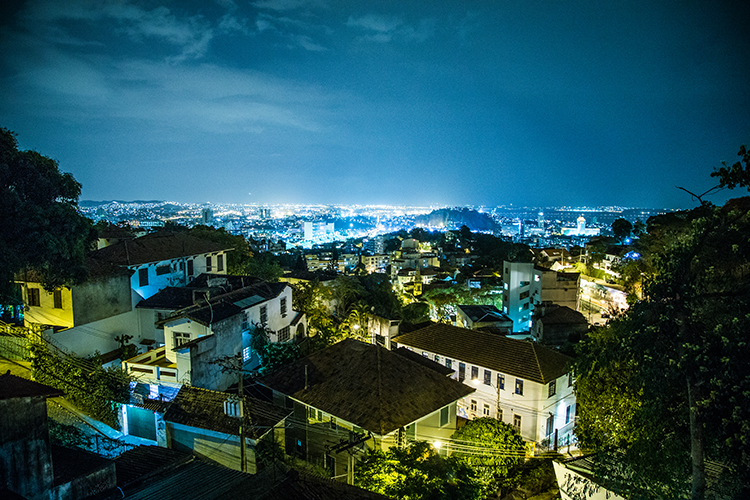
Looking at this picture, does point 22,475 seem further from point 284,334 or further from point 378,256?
point 378,256

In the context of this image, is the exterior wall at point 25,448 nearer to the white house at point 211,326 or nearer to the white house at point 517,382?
the white house at point 211,326

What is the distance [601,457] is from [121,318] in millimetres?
18030

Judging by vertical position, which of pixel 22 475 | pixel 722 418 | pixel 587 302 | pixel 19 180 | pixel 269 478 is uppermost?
pixel 19 180

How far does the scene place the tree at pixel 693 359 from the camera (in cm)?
703

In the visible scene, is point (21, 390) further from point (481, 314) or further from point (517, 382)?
point (481, 314)

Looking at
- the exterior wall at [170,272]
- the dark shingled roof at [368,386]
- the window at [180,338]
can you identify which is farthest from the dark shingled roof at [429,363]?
the exterior wall at [170,272]

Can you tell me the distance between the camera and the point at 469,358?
18.4 meters

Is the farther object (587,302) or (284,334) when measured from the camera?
(587,302)

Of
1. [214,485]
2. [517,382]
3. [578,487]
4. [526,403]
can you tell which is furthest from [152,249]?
[578,487]

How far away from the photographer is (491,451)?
470 inches

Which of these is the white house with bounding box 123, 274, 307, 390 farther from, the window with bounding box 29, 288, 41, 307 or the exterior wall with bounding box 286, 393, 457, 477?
the window with bounding box 29, 288, 41, 307

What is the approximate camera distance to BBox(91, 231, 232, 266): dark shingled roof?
18.6 m

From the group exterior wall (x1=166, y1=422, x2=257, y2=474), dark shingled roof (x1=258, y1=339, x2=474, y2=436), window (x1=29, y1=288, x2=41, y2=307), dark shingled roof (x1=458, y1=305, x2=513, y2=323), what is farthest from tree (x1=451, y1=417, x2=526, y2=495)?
window (x1=29, y1=288, x2=41, y2=307)

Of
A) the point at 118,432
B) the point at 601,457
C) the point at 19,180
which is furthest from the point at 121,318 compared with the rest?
the point at 601,457
